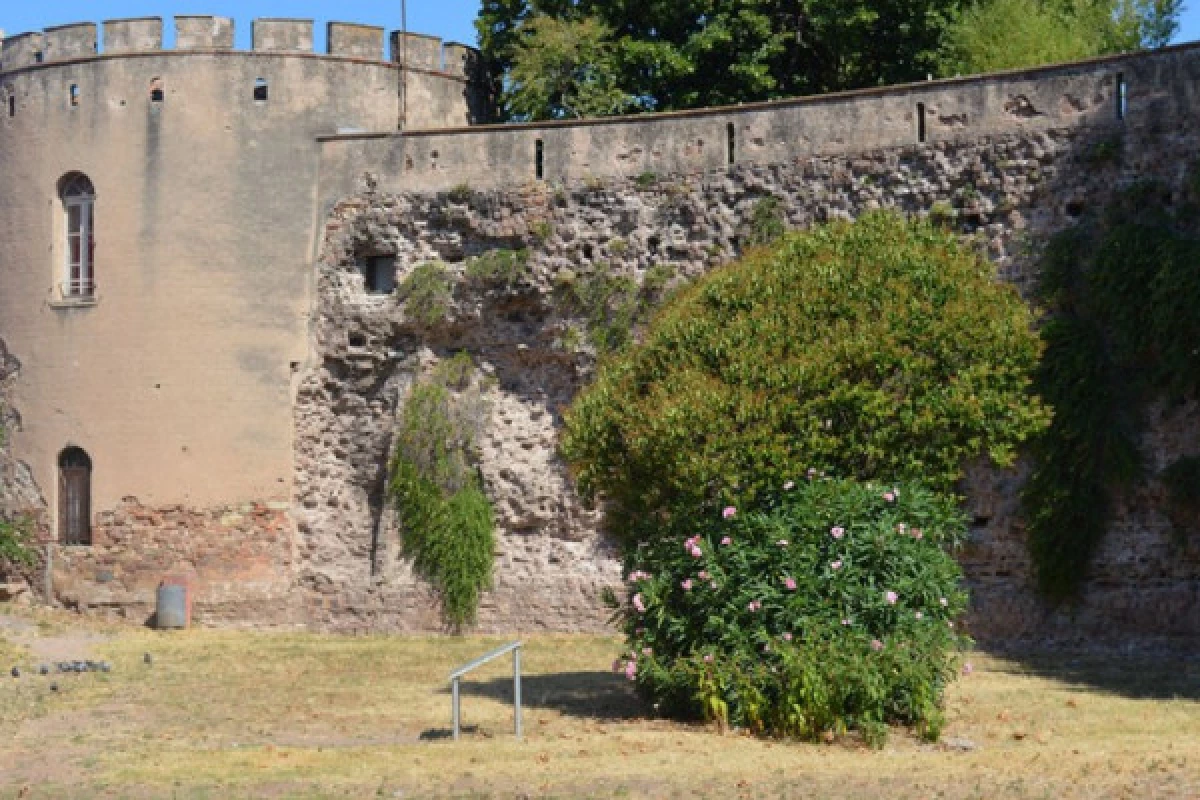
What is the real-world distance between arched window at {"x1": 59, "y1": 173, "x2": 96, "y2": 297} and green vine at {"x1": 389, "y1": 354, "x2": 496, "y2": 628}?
446cm

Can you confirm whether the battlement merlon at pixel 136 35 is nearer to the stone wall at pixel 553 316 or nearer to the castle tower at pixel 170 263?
the castle tower at pixel 170 263

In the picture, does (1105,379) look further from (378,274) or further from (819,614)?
(378,274)

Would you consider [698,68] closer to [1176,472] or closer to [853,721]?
[1176,472]

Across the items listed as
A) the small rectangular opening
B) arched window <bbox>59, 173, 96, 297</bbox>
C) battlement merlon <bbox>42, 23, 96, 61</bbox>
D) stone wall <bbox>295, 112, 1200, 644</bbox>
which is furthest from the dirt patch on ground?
battlement merlon <bbox>42, 23, 96, 61</bbox>

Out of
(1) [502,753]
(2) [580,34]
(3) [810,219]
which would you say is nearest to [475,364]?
(3) [810,219]

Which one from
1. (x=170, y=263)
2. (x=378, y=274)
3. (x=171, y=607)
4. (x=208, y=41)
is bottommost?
(x=171, y=607)

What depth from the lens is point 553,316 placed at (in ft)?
71.6

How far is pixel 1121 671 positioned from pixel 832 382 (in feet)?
16.7

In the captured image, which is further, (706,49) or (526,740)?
(706,49)

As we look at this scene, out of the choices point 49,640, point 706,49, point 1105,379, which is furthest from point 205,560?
point 1105,379

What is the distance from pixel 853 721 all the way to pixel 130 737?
5.40 metres

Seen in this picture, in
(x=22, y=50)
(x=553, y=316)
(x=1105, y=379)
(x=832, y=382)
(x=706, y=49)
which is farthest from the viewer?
(x=706, y=49)

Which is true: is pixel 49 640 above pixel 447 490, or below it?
below

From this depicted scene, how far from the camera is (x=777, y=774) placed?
1205cm
